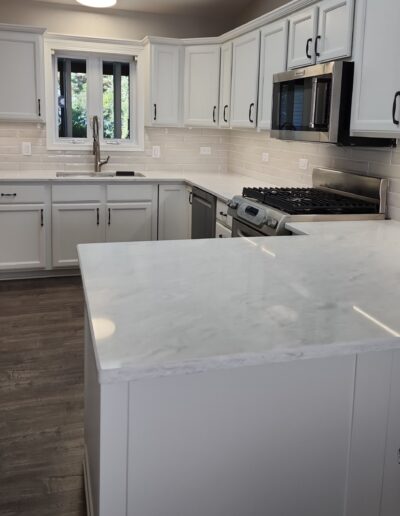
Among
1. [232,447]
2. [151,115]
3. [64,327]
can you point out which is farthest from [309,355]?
[151,115]

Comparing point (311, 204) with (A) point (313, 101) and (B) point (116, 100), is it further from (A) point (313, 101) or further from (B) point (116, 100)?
(B) point (116, 100)

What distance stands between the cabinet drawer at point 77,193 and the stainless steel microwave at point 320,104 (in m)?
1.94

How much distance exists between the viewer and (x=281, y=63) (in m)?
3.65

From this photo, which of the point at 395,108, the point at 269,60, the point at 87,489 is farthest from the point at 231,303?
the point at 269,60

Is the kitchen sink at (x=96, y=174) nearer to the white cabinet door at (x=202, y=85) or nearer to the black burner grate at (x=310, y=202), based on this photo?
the white cabinet door at (x=202, y=85)

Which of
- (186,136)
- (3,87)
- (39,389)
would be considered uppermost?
(3,87)

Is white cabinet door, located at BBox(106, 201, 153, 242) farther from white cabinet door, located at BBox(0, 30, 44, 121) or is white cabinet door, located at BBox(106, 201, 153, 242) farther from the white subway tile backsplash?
white cabinet door, located at BBox(0, 30, 44, 121)

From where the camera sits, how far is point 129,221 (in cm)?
498

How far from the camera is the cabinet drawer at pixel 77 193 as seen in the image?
4.71 m

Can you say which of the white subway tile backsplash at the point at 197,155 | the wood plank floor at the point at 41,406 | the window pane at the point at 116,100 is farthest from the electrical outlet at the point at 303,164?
the window pane at the point at 116,100

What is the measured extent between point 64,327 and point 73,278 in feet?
4.15

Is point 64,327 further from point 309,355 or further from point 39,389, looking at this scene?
point 309,355

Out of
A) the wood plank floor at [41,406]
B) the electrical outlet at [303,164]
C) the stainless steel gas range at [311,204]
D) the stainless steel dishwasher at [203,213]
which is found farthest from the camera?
the stainless steel dishwasher at [203,213]

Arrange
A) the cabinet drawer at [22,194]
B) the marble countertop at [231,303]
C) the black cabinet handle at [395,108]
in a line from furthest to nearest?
the cabinet drawer at [22,194], the black cabinet handle at [395,108], the marble countertop at [231,303]
